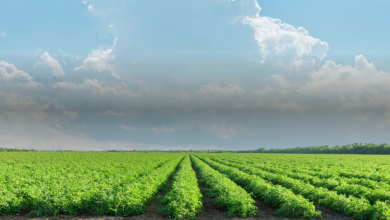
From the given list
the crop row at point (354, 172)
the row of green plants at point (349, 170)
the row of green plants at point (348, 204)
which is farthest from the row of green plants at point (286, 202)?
the crop row at point (354, 172)

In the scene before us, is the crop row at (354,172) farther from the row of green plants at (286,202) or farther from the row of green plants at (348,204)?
the row of green plants at (286,202)

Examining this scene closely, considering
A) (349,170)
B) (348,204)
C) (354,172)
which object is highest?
(348,204)

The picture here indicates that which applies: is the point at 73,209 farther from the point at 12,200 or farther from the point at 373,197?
the point at 373,197

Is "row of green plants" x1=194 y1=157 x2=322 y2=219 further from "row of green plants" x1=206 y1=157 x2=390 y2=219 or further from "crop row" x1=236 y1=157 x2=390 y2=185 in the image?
"crop row" x1=236 y1=157 x2=390 y2=185

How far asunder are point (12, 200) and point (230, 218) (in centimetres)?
1181

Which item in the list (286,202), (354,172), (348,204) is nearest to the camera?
(348,204)

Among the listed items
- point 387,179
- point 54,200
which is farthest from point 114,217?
point 387,179

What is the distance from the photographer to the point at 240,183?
2002 cm

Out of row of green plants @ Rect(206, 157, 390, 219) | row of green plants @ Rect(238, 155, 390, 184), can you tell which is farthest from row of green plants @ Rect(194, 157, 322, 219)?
row of green plants @ Rect(238, 155, 390, 184)

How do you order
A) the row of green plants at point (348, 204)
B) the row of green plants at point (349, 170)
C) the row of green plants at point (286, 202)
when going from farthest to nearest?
the row of green plants at point (349, 170) < the row of green plants at point (286, 202) < the row of green plants at point (348, 204)

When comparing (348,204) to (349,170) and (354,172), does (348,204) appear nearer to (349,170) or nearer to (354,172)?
(354,172)

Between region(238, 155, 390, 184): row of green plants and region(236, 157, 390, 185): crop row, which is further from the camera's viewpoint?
region(238, 155, 390, 184): row of green plants

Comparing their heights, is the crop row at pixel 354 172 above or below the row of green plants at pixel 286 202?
below

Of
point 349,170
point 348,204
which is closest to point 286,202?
point 348,204
